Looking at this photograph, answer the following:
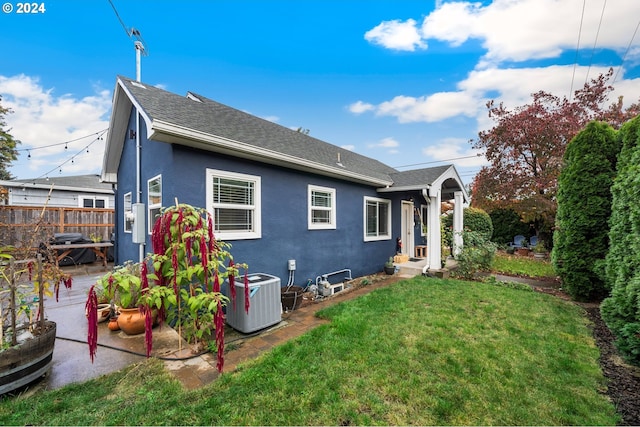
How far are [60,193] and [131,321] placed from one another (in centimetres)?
1412

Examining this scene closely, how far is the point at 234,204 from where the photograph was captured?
16.0 ft

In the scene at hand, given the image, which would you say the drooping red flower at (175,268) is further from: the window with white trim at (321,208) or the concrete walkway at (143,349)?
the window with white trim at (321,208)

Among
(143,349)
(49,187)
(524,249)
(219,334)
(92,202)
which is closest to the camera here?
(219,334)

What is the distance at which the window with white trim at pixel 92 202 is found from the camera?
1338 centimetres

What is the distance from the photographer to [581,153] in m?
5.64

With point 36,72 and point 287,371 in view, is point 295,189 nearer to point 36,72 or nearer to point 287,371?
point 287,371

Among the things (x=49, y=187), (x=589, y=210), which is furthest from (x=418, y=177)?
(x=49, y=187)

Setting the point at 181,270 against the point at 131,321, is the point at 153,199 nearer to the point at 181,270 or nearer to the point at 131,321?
the point at 131,321

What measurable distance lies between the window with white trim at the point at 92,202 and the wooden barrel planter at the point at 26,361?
14.5 m

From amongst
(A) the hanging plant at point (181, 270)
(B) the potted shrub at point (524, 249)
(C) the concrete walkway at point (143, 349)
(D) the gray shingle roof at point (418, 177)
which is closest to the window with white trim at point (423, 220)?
(D) the gray shingle roof at point (418, 177)

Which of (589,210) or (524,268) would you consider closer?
(589,210)

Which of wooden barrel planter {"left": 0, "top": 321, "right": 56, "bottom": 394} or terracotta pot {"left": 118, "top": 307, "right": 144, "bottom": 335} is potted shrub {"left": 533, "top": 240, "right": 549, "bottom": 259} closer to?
terracotta pot {"left": 118, "top": 307, "right": 144, "bottom": 335}

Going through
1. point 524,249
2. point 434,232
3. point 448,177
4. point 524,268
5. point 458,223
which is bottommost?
point 524,268

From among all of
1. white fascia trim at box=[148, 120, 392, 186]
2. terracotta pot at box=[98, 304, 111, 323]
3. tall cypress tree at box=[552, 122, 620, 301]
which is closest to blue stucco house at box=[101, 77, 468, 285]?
white fascia trim at box=[148, 120, 392, 186]
